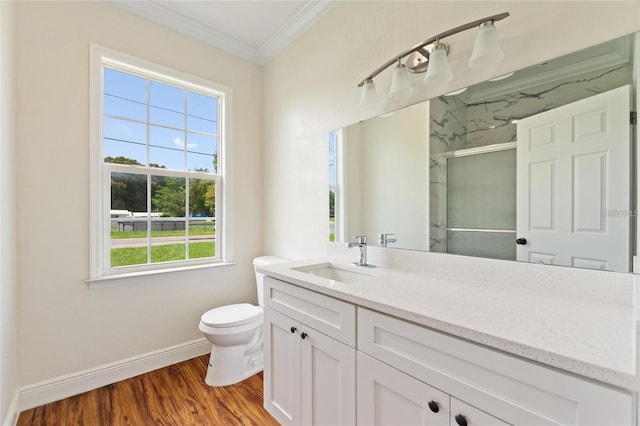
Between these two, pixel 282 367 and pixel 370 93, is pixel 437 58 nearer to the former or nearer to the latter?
pixel 370 93

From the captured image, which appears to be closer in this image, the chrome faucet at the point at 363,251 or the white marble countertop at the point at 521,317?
the white marble countertop at the point at 521,317

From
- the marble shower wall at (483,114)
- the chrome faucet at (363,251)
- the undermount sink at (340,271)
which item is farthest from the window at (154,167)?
the marble shower wall at (483,114)

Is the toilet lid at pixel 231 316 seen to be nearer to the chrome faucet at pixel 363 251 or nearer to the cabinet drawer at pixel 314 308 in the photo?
the cabinet drawer at pixel 314 308

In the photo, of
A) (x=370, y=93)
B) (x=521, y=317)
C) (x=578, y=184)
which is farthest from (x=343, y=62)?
(x=521, y=317)

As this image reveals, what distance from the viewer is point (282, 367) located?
4.52ft

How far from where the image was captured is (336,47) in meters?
1.88

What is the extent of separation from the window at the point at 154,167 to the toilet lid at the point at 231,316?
0.56 m

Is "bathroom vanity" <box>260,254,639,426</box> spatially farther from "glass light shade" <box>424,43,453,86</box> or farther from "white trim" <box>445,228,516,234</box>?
"glass light shade" <box>424,43,453,86</box>

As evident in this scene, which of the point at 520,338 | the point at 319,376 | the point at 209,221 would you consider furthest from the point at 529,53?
the point at 209,221

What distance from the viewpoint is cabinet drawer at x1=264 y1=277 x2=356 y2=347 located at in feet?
3.44

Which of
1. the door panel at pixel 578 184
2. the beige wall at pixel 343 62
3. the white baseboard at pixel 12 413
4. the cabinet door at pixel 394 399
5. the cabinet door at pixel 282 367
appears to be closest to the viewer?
the cabinet door at pixel 394 399

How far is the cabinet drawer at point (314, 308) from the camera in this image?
1048 mm

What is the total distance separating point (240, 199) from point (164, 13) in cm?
151

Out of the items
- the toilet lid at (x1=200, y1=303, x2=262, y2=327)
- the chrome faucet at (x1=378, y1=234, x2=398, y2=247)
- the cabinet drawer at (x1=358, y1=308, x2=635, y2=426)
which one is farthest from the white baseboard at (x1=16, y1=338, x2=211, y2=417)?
the cabinet drawer at (x1=358, y1=308, x2=635, y2=426)
